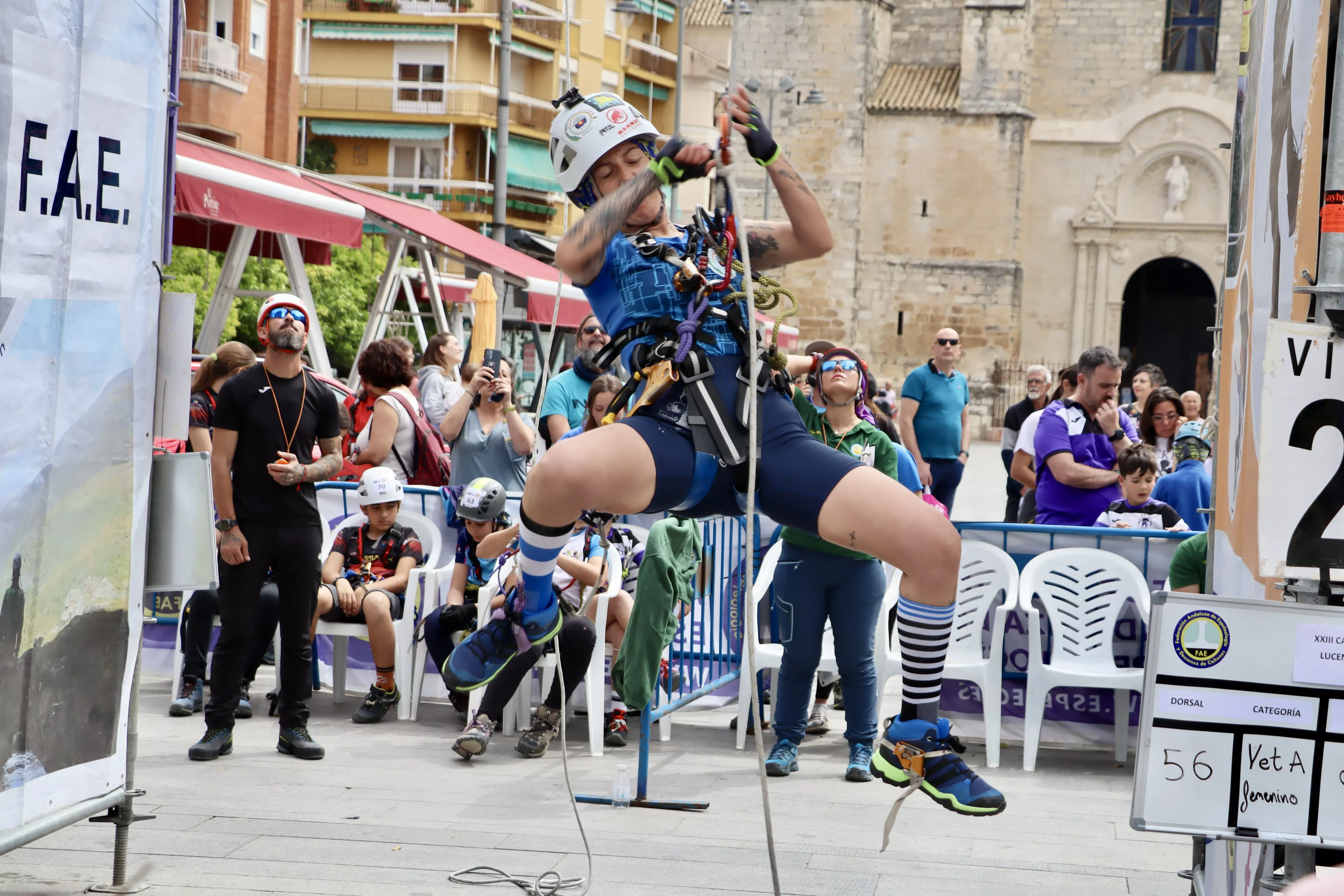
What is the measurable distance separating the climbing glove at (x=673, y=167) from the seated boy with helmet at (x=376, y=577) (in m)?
3.95

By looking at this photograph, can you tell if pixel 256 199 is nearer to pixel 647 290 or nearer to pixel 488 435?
pixel 488 435

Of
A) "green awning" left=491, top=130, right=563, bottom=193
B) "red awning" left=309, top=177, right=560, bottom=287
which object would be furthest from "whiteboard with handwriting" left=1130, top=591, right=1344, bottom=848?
"green awning" left=491, top=130, right=563, bottom=193

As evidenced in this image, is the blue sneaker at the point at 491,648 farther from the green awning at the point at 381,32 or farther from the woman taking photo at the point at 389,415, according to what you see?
the green awning at the point at 381,32

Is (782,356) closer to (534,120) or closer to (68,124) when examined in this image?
(68,124)

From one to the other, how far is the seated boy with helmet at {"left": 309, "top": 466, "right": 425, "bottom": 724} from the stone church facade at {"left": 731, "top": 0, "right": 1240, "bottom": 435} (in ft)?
107

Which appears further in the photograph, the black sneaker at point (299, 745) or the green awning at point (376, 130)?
the green awning at point (376, 130)

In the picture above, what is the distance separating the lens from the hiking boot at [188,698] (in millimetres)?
7309

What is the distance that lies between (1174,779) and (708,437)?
1.34 m

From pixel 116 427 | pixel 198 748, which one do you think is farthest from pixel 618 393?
pixel 198 748

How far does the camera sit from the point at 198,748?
6.35 meters

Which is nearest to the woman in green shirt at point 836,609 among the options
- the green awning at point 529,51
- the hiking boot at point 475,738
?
the hiking boot at point 475,738

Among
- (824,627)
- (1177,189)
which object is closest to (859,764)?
(824,627)

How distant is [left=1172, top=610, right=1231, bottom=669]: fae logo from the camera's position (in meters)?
3.15

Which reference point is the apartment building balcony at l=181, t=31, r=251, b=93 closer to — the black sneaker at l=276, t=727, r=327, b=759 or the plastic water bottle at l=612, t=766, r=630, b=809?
the black sneaker at l=276, t=727, r=327, b=759
